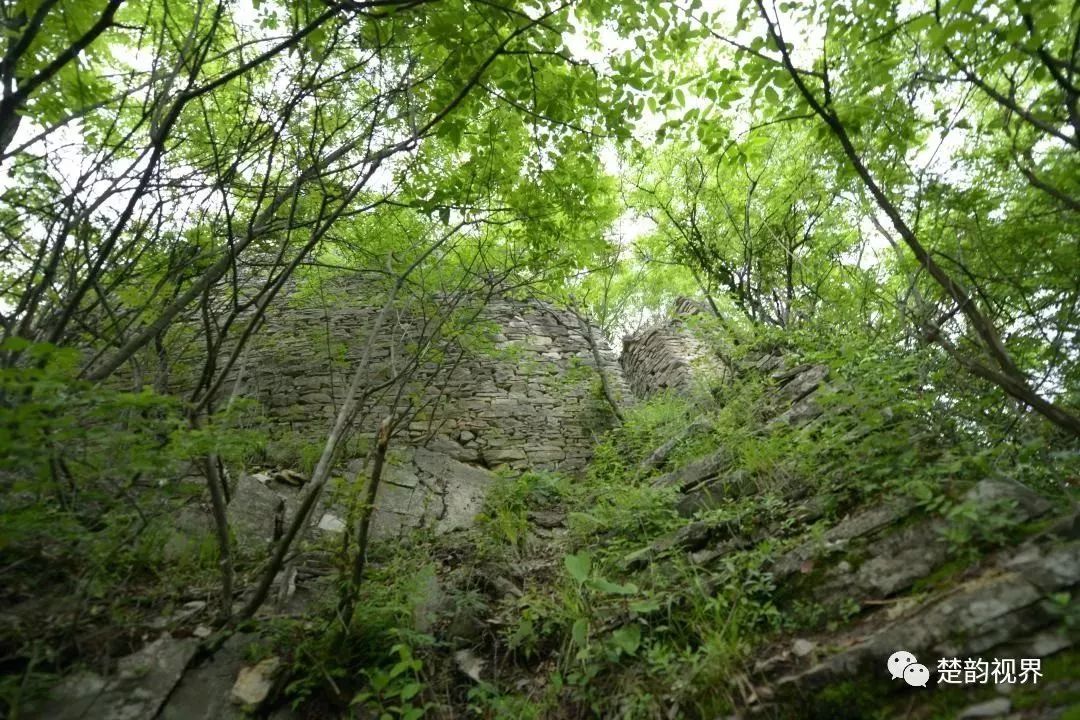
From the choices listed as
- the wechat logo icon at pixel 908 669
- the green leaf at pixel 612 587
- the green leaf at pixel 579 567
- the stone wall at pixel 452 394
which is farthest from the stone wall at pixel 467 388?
the wechat logo icon at pixel 908 669

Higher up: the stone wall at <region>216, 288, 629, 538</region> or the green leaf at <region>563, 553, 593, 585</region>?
the stone wall at <region>216, 288, 629, 538</region>

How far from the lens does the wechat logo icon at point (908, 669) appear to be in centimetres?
169

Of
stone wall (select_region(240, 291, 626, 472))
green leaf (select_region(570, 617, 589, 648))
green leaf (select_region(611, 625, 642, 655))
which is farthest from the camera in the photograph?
stone wall (select_region(240, 291, 626, 472))

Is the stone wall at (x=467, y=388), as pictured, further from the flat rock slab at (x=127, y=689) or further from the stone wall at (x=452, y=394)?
the flat rock slab at (x=127, y=689)

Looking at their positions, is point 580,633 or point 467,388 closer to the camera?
point 580,633

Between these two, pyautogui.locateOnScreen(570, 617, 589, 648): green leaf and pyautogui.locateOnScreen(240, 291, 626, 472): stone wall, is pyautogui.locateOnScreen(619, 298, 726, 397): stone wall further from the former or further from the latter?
pyautogui.locateOnScreen(570, 617, 589, 648): green leaf

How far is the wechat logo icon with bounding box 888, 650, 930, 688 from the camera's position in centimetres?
169

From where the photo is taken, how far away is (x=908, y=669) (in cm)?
172

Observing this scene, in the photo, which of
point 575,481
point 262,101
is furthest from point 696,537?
point 262,101

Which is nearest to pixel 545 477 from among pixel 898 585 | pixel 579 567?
pixel 579 567

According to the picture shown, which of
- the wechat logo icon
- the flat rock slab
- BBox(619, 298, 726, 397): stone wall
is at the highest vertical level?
BBox(619, 298, 726, 397): stone wall

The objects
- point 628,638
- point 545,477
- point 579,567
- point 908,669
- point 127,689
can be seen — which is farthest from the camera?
point 545,477

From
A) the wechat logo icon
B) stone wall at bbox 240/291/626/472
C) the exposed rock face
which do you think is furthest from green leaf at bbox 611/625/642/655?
stone wall at bbox 240/291/626/472

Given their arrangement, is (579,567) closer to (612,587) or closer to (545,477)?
(612,587)
